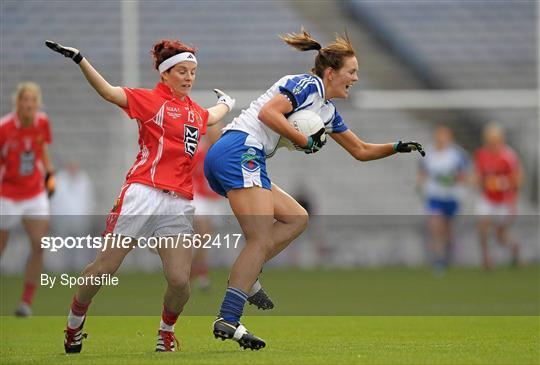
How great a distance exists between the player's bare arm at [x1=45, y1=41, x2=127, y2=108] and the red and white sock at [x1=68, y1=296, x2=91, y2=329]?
4.45 ft

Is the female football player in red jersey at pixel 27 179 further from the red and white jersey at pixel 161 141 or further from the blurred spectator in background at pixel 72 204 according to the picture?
the blurred spectator in background at pixel 72 204

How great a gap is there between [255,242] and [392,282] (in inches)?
364

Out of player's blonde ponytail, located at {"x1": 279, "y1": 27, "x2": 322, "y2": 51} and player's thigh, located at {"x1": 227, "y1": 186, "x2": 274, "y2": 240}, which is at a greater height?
player's blonde ponytail, located at {"x1": 279, "y1": 27, "x2": 322, "y2": 51}

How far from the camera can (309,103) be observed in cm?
800

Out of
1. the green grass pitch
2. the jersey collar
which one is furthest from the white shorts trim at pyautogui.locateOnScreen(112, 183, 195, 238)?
the jersey collar

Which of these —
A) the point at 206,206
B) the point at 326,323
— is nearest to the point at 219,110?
the point at 326,323

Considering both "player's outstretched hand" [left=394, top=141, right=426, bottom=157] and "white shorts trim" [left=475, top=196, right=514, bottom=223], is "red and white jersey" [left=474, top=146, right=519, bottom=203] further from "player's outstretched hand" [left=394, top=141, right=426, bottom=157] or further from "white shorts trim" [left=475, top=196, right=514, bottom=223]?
"player's outstretched hand" [left=394, top=141, right=426, bottom=157]

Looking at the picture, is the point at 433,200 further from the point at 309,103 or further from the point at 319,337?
the point at 309,103

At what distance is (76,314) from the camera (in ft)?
26.7

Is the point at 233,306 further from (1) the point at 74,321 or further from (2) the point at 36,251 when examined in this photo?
(2) the point at 36,251

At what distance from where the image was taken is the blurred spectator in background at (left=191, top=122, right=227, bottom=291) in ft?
51.8

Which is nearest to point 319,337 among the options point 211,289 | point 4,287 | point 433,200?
point 211,289

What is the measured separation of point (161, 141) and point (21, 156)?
4620 millimetres

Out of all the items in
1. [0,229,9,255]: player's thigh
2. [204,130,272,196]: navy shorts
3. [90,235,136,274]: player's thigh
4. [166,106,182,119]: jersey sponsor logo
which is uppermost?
[166,106,182,119]: jersey sponsor logo
